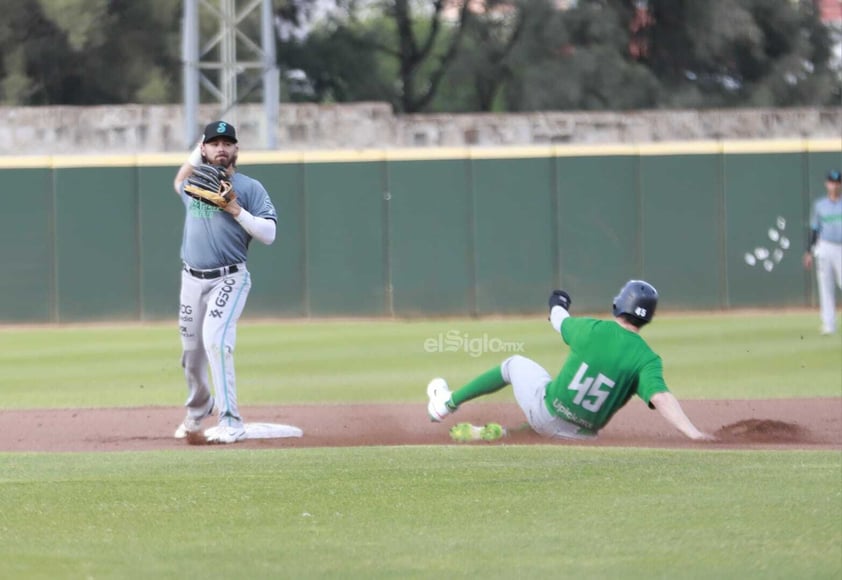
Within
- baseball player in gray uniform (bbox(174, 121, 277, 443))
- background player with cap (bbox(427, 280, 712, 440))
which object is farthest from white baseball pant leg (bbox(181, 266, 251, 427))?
background player with cap (bbox(427, 280, 712, 440))

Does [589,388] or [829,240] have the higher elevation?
[829,240]

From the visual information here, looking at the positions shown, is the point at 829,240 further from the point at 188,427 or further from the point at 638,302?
the point at 188,427

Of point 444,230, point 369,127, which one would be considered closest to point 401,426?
point 444,230

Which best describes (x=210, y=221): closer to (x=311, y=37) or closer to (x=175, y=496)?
(x=175, y=496)

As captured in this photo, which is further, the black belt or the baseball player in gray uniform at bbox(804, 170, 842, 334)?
the baseball player in gray uniform at bbox(804, 170, 842, 334)

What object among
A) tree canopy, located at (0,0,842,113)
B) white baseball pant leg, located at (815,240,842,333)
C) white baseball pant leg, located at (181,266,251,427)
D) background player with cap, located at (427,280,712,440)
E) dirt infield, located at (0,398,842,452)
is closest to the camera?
background player with cap, located at (427,280,712,440)

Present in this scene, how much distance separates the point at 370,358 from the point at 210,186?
610 cm

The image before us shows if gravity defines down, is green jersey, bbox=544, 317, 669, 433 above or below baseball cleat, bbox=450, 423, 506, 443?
above

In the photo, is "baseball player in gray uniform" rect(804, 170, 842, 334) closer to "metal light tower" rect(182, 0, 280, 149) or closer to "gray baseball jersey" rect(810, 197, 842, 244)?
"gray baseball jersey" rect(810, 197, 842, 244)

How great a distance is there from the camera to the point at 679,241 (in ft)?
60.8

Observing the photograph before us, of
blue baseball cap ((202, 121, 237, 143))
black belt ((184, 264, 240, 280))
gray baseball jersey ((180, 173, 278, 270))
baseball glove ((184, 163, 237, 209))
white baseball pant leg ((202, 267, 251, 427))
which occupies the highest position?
blue baseball cap ((202, 121, 237, 143))

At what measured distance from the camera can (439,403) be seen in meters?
8.59

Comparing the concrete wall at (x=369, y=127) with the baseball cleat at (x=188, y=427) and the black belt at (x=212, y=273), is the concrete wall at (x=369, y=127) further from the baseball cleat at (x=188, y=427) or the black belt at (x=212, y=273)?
the black belt at (x=212, y=273)

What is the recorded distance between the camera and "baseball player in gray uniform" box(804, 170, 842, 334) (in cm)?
1453
